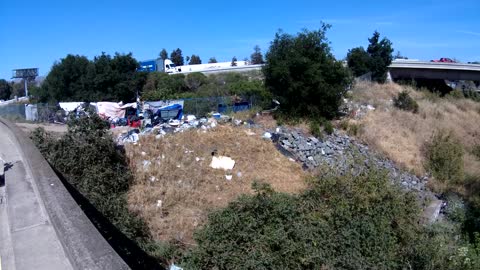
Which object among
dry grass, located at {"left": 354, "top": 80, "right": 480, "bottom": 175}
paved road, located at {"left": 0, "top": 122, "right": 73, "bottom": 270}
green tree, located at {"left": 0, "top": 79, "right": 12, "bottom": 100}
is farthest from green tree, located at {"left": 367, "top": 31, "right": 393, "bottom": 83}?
green tree, located at {"left": 0, "top": 79, "right": 12, "bottom": 100}

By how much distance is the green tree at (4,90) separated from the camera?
103375mm

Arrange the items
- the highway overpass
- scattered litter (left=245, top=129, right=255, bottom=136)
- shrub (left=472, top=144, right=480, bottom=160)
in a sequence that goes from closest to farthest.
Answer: scattered litter (left=245, top=129, right=255, bottom=136), shrub (left=472, top=144, right=480, bottom=160), the highway overpass

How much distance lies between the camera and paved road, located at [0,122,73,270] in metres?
3.53

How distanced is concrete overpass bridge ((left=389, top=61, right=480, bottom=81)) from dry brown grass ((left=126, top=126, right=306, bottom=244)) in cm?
3462

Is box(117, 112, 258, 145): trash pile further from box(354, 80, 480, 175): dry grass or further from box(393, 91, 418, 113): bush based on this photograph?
box(393, 91, 418, 113): bush

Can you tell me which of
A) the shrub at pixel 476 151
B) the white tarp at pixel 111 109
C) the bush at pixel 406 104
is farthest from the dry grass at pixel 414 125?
the white tarp at pixel 111 109

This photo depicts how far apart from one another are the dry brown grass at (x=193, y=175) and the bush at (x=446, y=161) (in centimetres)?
715

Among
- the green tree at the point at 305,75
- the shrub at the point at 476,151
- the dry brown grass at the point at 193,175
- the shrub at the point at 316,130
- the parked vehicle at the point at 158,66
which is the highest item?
the parked vehicle at the point at 158,66

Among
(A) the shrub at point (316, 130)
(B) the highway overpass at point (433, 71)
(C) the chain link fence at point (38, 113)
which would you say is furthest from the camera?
(B) the highway overpass at point (433, 71)

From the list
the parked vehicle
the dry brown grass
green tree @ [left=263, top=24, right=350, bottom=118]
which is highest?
the parked vehicle

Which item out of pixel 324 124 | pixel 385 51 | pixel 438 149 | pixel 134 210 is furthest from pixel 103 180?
pixel 385 51

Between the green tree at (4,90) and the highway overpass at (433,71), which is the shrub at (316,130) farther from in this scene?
the green tree at (4,90)

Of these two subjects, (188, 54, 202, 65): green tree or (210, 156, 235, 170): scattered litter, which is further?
(188, 54, 202, 65): green tree

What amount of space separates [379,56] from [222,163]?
34989 millimetres
